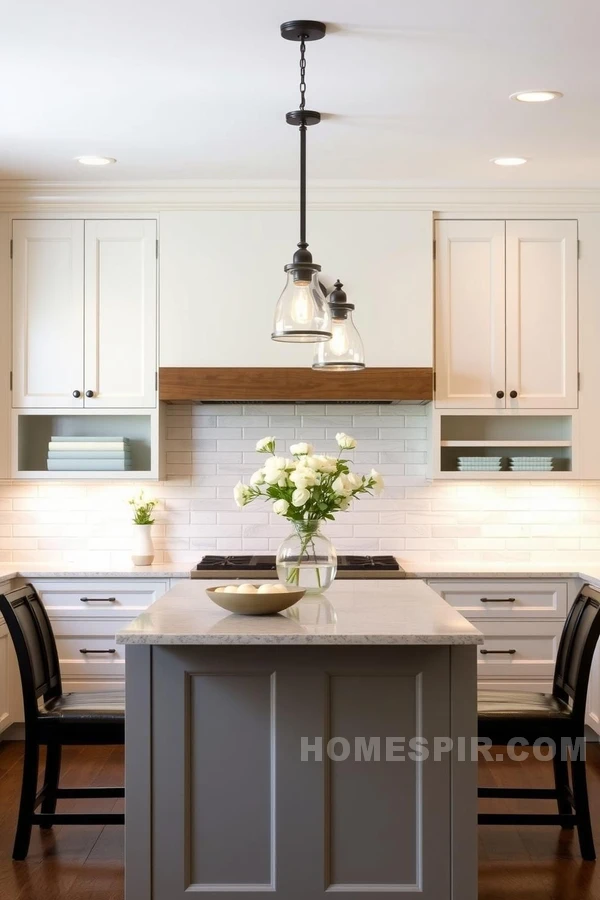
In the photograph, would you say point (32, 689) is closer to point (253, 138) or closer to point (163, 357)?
point (163, 357)

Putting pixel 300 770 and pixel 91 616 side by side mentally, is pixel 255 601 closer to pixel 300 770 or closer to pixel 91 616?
pixel 300 770

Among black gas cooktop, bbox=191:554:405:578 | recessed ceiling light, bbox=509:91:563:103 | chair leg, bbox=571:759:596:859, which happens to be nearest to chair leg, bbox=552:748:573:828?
chair leg, bbox=571:759:596:859

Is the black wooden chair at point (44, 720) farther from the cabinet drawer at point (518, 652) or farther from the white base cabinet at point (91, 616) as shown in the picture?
the cabinet drawer at point (518, 652)

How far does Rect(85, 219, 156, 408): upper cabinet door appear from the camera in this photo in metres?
5.07

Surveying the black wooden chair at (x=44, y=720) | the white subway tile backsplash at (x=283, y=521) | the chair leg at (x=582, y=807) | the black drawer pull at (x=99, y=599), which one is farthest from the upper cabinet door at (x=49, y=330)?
the chair leg at (x=582, y=807)

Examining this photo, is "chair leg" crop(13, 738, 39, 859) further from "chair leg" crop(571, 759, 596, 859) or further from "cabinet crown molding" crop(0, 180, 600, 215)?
"cabinet crown molding" crop(0, 180, 600, 215)

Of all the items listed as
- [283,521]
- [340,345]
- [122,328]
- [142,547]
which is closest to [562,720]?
[340,345]

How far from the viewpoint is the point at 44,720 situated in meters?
3.37

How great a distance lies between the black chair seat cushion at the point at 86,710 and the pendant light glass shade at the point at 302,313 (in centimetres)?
139

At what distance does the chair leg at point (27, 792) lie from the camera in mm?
3387

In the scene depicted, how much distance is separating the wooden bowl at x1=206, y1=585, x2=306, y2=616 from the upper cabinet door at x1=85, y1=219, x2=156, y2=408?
2246 millimetres

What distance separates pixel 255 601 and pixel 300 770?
50 centimetres

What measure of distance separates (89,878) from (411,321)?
297cm

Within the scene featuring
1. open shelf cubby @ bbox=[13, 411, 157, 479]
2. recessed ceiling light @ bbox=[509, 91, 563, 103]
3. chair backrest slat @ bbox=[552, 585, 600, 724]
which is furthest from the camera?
open shelf cubby @ bbox=[13, 411, 157, 479]
